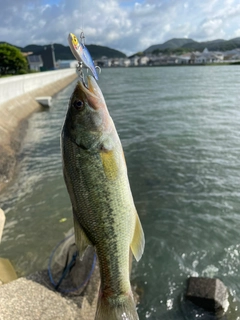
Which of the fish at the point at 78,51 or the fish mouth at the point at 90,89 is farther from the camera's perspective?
the fish at the point at 78,51

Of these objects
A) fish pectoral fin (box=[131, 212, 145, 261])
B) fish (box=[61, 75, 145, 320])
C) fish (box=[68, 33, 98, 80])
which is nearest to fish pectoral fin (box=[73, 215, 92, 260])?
fish (box=[61, 75, 145, 320])

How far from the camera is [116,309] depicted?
2799 mm

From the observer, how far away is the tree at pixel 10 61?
54.1m

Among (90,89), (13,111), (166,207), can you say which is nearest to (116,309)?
(90,89)

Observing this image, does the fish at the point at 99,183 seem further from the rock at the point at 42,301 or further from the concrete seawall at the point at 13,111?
the concrete seawall at the point at 13,111

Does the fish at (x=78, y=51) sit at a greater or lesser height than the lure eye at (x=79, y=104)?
greater

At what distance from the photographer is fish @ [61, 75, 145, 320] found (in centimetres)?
248

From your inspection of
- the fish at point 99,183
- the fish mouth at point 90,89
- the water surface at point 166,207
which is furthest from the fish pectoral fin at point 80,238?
the water surface at point 166,207

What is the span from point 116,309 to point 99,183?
4.18 feet

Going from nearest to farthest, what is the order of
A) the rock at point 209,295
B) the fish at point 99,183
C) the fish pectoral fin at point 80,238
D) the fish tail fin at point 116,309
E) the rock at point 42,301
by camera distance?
the fish at point 99,183, the fish pectoral fin at point 80,238, the fish tail fin at point 116,309, the rock at point 42,301, the rock at point 209,295

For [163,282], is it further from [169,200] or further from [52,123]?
[52,123]

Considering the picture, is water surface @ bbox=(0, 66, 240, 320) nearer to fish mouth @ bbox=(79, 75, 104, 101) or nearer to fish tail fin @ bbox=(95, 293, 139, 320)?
fish tail fin @ bbox=(95, 293, 139, 320)

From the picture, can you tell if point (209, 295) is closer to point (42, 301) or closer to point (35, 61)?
point (42, 301)

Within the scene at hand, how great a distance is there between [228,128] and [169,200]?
36.8 feet
